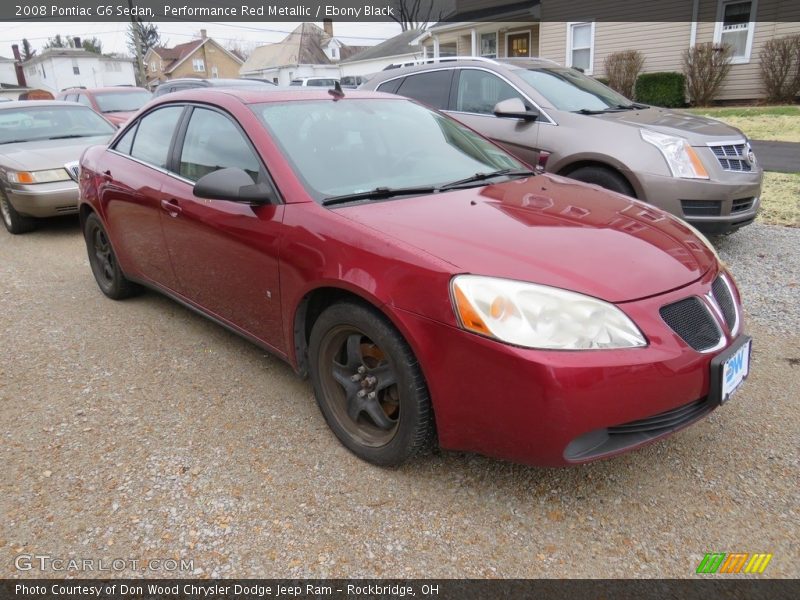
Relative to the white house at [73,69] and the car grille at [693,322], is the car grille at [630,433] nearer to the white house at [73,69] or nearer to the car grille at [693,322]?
the car grille at [693,322]

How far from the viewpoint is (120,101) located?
11914 mm

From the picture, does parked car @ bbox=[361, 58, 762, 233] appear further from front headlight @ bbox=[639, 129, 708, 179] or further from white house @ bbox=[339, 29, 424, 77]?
white house @ bbox=[339, 29, 424, 77]

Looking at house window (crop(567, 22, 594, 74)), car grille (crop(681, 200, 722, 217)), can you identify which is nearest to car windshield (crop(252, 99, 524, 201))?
car grille (crop(681, 200, 722, 217))

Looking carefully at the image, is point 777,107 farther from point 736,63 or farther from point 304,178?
point 304,178

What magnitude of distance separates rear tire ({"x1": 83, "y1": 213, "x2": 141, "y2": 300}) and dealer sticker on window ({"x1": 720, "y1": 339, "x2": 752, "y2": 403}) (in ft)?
13.3

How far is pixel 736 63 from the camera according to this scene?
17.0m

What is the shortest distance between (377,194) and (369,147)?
1.56 feet

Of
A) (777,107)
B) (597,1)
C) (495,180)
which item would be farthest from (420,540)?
(597,1)

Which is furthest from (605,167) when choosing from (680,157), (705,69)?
(705,69)

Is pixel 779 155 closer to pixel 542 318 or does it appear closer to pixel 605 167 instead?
pixel 605 167

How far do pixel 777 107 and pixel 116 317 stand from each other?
680 inches

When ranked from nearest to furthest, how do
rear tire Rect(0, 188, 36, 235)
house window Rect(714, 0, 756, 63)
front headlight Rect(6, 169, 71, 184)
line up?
front headlight Rect(6, 169, 71, 184), rear tire Rect(0, 188, 36, 235), house window Rect(714, 0, 756, 63)

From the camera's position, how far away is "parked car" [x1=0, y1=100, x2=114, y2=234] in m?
6.65

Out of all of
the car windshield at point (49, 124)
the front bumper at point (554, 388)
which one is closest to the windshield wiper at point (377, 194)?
the front bumper at point (554, 388)
